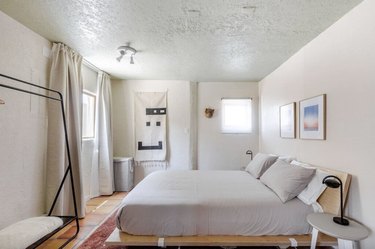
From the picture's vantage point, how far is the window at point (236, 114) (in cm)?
453

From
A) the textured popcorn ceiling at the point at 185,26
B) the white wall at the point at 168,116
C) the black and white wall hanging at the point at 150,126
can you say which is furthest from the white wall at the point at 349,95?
the black and white wall hanging at the point at 150,126

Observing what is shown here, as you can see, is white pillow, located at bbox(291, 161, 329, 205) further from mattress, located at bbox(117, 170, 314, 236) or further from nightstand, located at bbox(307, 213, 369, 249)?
nightstand, located at bbox(307, 213, 369, 249)

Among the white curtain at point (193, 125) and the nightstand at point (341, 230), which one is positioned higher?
the white curtain at point (193, 125)

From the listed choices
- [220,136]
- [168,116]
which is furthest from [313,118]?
[168,116]

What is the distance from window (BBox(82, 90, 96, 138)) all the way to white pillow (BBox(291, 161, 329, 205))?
3537mm

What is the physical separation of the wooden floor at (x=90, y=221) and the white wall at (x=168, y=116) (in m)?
1.11

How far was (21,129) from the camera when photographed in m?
2.17

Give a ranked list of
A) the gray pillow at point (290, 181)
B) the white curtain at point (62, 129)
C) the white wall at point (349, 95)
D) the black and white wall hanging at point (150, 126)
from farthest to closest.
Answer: the black and white wall hanging at point (150, 126) → the white curtain at point (62, 129) → the gray pillow at point (290, 181) → the white wall at point (349, 95)

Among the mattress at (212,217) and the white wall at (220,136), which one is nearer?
the mattress at (212,217)

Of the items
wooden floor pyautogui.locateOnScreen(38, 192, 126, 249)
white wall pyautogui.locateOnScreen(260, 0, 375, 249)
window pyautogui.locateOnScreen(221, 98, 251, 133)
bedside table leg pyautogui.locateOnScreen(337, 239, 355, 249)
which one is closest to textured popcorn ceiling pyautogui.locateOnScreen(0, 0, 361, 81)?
white wall pyautogui.locateOnScreen(260, 0, 375, 249)

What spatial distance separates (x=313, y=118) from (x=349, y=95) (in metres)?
0.59

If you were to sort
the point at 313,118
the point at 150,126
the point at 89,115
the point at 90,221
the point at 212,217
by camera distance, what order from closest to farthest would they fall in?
the point at 212,217
the point at 313,118
the point at 90,221
the point at 89,115
the point at 150,126

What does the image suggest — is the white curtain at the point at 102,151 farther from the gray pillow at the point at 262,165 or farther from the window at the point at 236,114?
the gray pillow at the point at 262,165

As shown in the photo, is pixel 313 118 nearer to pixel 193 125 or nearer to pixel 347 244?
pixel 347 244
